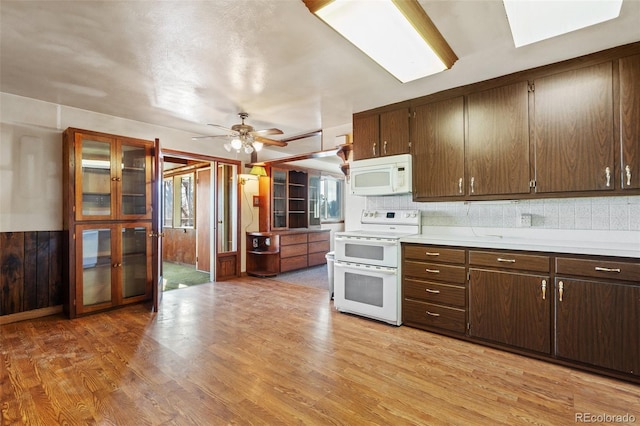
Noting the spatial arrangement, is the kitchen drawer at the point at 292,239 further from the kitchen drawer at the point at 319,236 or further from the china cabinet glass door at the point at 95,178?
the china cabinet glass door at the point at 95,178

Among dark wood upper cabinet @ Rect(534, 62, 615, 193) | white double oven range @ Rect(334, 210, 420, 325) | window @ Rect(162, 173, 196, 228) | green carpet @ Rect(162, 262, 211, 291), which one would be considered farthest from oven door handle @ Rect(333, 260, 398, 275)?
window @ Rect(162, 173, 196, 228)

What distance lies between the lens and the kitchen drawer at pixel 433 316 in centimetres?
279

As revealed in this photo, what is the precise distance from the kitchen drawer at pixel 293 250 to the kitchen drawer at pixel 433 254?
10.1 ft

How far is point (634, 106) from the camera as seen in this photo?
2246 mm

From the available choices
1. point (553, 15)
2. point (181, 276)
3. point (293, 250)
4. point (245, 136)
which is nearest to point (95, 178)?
point (245, 136)

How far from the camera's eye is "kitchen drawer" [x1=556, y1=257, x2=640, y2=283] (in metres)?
2.07

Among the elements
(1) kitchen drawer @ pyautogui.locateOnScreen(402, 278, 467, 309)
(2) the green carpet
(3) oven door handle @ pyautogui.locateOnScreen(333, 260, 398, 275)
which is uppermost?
(3) oven door handle @ pyautogui.locateOnScreen(333, 260, 398, 275)

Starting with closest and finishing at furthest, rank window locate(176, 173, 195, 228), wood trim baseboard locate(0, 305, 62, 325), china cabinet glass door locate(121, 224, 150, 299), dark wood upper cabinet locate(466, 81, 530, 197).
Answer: dark wood upper cabinet locate(466, 81, 530, 197)
wood trim baseboard locate(0, 305, 62, 325)
china cabinet glass door locate(121, 224, 150, 299)
window locate(176, 173, 195, 228)

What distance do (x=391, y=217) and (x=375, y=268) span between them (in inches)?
28.4

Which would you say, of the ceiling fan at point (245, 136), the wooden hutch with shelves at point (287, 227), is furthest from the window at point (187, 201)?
the ceiling fan at point (245, 136)

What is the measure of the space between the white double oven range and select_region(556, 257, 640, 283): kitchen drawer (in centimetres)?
133

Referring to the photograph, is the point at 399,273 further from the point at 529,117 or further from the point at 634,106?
the point at 634,106

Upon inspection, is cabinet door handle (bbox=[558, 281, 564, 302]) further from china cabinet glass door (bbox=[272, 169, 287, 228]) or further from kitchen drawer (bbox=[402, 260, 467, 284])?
china cabinet glass door (bbox=[272, 169, 287, 228])

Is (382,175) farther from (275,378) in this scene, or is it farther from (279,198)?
(279,198)
